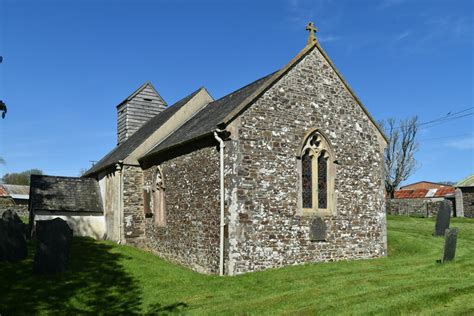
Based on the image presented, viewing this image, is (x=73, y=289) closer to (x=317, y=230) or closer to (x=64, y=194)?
(x=317, y=230)

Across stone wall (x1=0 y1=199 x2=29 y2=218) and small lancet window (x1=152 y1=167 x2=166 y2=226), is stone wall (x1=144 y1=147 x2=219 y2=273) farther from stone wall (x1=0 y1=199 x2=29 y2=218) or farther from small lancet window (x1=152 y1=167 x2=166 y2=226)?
stone wall (x1=0 y1=199 x2=29 y2=218)

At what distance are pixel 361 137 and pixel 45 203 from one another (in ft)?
49.7

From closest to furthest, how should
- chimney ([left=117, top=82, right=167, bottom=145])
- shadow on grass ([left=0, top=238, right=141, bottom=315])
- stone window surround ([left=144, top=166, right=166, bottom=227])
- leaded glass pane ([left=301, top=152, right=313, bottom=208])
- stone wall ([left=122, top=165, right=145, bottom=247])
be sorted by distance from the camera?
shadow on grass ([left=0, top=238, right=141, bottom=315]) → leaded glass pane ([left=301, top=152, right=313, bottom=208]) → stone window surround ([left=144, top=166, right=166, bottom=227]) → stone wall ([left=122, top=165, right=145, bottom=247]) → chimney ([left=117, top=82, right=167, bottom=145])

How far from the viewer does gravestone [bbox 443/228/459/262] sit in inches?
523

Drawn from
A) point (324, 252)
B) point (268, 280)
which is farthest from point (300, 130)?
point (268, 280)

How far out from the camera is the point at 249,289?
1216cm

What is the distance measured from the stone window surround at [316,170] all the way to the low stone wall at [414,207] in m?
25.3

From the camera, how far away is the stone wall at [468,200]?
128 feet

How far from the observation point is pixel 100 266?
1534 cm

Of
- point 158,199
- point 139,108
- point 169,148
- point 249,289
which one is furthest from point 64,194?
point 249,289

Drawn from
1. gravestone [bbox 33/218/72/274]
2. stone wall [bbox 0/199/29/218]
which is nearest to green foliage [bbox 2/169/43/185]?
stone wall [bbox 0/199/29/218]

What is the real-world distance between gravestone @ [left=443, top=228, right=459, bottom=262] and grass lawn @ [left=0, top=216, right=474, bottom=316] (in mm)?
288

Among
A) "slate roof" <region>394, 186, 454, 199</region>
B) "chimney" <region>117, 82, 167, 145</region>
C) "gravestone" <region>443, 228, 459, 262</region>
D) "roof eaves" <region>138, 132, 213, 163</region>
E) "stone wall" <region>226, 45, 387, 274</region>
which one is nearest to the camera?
"gravestone" <region>443, 228, 459, 262</region>

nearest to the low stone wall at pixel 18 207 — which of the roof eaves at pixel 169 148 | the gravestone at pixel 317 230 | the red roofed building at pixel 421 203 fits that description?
the roof eaves at pixel 169 148
